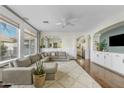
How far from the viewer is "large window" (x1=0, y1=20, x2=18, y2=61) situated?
14.2 feet

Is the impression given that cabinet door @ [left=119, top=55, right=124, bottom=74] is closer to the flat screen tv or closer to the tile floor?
the flat screen tv

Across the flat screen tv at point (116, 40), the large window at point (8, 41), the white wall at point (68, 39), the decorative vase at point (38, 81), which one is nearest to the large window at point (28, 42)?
the large window at point (8, 41)

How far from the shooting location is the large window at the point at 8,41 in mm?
4336

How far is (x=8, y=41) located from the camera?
15.8 feet

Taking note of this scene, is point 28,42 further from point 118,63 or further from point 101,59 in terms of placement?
point 118,63

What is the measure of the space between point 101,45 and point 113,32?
1190 mm

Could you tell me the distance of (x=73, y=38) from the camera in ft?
33.2

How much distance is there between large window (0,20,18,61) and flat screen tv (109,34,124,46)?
4.85 metres

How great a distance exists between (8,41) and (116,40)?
500 centimetres

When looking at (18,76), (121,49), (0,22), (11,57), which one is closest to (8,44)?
(11,57)

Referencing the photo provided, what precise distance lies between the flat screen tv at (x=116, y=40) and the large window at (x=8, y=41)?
4846mm

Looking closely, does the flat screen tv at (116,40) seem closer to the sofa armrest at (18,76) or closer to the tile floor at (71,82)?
the tile floor at (71,82)

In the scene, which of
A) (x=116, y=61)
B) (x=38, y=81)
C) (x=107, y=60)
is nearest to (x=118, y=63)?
(x=116, y=61)
